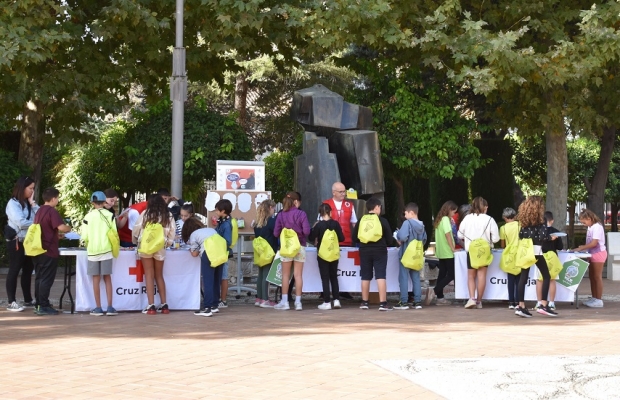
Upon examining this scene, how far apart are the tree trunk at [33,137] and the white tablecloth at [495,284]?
979 cm

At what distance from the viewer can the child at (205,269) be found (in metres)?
14.3

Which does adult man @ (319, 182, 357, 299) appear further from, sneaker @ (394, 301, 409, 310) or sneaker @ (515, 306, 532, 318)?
sneaker @ (515, 306, 532, 318)

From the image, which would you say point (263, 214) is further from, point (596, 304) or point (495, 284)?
point (596, 304)

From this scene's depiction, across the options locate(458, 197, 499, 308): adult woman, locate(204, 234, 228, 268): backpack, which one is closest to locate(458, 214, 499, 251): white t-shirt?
locate(458, 197, 499, 308): adult woman

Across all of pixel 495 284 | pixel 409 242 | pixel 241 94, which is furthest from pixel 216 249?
pixel 241 94

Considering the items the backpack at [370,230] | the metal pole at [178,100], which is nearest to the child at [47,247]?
the metal pole at [178,100]

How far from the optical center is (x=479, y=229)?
15.6 m

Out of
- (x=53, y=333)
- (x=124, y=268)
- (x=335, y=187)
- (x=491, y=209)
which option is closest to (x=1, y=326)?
(x=53, y=333)

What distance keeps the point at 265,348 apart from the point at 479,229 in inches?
220

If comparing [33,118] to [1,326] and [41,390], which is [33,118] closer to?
[1,326]

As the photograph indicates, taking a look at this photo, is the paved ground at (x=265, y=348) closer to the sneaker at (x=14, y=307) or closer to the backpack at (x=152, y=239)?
the sneaker at (x=14, y=307)

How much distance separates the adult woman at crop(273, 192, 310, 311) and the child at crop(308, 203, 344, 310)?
161 mm

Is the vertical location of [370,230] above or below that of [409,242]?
above

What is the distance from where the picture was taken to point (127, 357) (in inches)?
401
